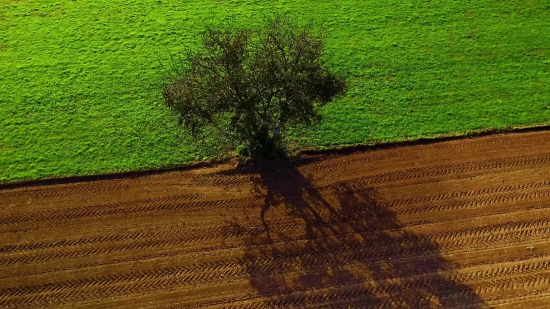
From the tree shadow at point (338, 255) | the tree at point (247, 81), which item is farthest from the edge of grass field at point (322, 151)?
the tree at point (247, 81)

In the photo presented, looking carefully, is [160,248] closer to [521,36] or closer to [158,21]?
[158,21]

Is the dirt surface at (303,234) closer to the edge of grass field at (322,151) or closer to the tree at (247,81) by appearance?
the edge of grass field at (322,151)

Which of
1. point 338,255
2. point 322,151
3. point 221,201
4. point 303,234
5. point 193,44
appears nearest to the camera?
point 338,255

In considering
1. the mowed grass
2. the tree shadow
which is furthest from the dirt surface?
the mowed grass

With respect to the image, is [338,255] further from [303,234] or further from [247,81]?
[247,81]

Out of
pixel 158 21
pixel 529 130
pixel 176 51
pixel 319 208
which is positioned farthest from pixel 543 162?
pixel 158 21

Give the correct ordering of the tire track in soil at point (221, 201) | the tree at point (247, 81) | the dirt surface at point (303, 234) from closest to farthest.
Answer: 1. the dirt surface at point (303, 234)
2. the tree at point (247, 81)
3. the tire track in soil at point (221, 201)

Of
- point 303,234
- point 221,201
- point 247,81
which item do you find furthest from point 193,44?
point 303,234
